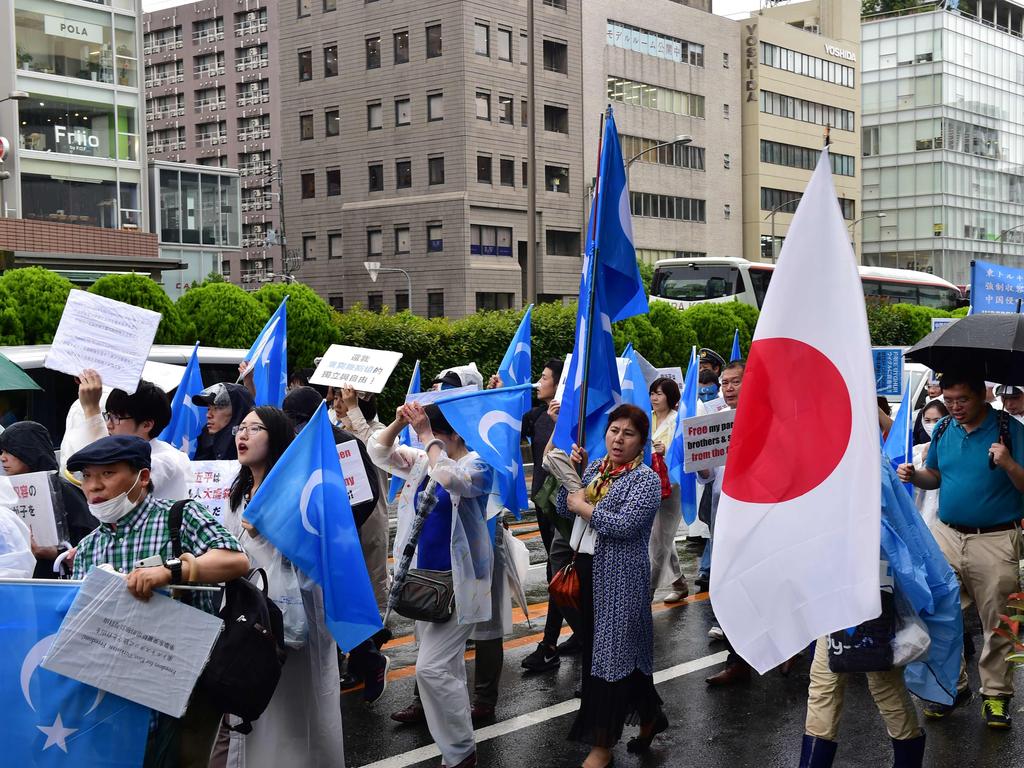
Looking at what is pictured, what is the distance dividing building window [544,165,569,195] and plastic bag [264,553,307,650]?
5013cm

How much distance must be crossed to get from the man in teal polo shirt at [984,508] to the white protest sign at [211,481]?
135 inches

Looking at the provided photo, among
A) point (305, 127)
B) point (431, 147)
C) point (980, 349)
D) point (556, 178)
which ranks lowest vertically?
point (980, 349)

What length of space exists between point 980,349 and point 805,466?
258cm

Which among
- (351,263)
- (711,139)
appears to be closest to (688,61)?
(711,139)

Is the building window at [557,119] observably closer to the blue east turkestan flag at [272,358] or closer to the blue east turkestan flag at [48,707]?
the blue east turkestan flag at [272,358]

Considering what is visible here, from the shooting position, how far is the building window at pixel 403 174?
2116 inches

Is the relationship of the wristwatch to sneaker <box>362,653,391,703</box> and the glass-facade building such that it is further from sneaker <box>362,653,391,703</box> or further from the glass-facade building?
the glass-facade building

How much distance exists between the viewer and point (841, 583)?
3559mm

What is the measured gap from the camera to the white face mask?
3.90 metres

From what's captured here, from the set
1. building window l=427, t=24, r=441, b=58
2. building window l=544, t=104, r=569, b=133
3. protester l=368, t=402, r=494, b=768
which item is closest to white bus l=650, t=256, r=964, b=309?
building window l=544, t=104, r=569, b=133

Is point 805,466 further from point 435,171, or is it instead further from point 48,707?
point 435,171

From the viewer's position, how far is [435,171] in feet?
173

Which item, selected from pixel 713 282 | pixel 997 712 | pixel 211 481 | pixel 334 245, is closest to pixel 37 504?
pixel 211 481

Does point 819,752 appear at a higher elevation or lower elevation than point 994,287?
lower
